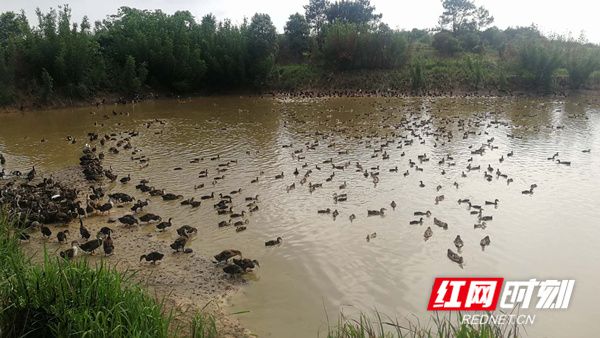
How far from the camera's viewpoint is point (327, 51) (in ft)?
154

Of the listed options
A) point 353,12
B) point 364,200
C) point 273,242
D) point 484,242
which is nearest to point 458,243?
point 484,242

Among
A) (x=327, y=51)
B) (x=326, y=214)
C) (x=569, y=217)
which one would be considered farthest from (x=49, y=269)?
(x=327, y=51)

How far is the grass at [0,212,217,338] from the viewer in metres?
5.64

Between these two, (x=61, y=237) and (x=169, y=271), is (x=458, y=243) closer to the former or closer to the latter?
(x=169, y=271)

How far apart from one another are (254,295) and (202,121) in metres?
22.1

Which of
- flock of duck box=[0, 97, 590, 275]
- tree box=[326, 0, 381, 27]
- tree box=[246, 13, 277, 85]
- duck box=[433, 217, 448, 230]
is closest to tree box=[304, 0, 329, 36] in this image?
tree box=[326, 0, 381, 27]

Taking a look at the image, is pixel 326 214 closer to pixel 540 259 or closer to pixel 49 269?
pixel 540 259

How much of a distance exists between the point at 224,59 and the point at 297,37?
43.4 feet

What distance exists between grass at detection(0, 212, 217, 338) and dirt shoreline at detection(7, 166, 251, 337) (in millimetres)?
1038

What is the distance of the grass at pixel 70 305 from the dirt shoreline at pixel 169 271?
1038 millimetres

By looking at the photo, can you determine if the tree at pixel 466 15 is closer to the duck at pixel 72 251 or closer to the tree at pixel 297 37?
the tree at pixel 297 37

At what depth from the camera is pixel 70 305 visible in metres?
5.95

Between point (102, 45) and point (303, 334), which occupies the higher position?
point (102, 45)

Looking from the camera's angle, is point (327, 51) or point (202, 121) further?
point (327, 51)
